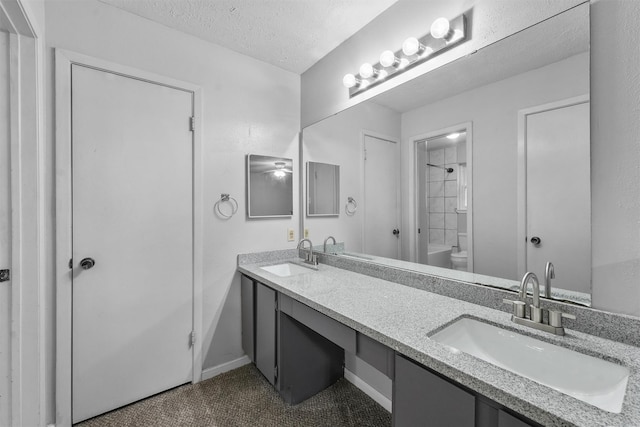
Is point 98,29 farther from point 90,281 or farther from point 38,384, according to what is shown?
point 38,384

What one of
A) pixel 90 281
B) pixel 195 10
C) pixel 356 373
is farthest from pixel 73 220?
pixel 356 373

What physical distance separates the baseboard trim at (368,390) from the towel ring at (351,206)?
1.16 m

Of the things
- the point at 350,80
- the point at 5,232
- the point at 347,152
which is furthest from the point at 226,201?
the point at 350,80

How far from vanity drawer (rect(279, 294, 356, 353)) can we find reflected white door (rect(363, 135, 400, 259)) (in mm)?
678

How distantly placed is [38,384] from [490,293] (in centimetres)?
226

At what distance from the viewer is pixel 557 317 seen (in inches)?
37.4

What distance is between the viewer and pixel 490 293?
121cm

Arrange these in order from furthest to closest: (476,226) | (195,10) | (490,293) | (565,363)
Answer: (195,10) < (476,226) < (490,293) < (565,363)

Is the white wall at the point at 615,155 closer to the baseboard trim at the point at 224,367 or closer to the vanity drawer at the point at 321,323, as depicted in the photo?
the vanity drawer at the point at 321,323

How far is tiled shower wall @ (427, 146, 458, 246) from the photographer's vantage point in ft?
4.61

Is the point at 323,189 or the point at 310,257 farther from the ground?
the point at 323,189

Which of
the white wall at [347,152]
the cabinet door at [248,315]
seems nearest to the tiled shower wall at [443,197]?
the white wall at [347,152]

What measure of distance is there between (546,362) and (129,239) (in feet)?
7.04

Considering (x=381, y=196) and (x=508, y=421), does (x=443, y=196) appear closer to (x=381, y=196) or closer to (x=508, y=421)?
(x=381, y=196)
